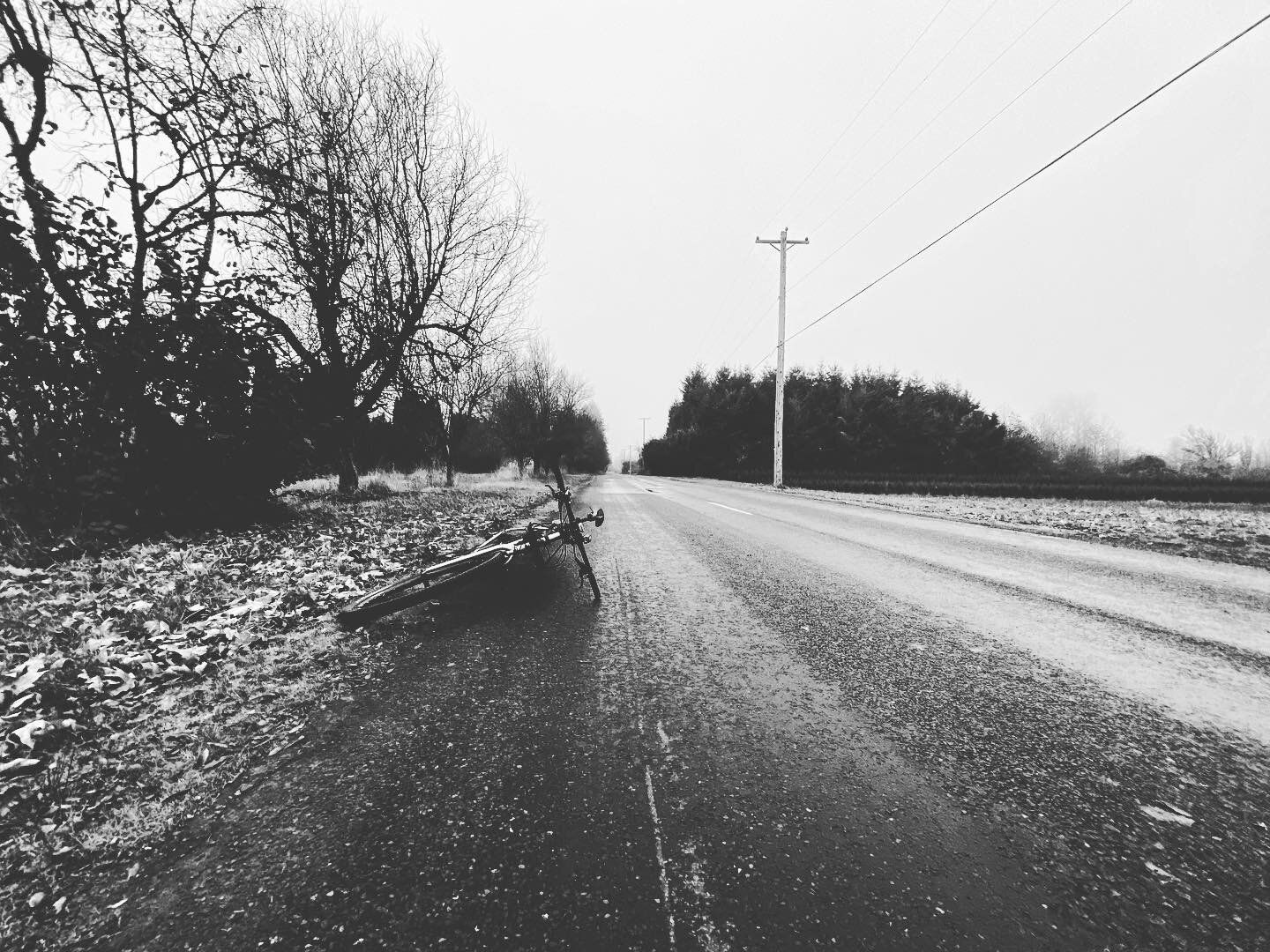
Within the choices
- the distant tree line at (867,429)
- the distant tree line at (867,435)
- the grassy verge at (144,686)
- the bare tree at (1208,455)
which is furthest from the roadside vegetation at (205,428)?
the bare tree at (1208,455)

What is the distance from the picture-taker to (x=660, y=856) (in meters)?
1.51

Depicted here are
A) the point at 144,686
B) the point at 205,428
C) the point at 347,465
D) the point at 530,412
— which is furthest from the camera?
the point at 530,412

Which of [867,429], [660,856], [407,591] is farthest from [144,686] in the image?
[867,429]

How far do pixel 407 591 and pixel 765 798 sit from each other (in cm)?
293

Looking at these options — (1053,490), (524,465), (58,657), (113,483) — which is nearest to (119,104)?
(113,483)

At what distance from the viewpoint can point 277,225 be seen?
9727 mm

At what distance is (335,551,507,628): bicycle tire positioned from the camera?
3.45 metres

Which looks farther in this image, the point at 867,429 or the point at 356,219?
the point at 867,429

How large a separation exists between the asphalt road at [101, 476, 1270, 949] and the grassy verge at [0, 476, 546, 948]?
238mm

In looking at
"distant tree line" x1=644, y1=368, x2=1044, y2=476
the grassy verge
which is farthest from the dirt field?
"distant tree line" x1=644, y1=368, x2=1044, y2=476

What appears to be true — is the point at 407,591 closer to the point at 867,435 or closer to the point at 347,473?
the point at 347,473

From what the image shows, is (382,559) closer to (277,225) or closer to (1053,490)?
(277,225)

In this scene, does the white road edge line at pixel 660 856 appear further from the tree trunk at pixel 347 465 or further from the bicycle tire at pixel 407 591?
the tree trunk at pixel 347 465

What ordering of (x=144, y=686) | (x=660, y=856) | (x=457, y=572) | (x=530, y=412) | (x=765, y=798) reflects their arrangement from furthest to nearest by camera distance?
(x=530, y=412)
(x=457, y=572)
(x=144, y=686)
(x=765, y=798)
(x=660, y=856)
